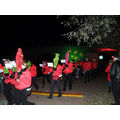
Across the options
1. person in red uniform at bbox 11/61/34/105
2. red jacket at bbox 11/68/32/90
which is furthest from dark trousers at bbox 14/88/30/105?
red jacket at bbox 11/68/32/90

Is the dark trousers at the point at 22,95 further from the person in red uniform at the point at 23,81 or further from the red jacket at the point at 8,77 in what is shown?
the red jacket at the point at 8,77

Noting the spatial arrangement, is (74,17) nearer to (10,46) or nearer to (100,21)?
(100,21)

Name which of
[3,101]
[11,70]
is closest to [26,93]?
[11,70]

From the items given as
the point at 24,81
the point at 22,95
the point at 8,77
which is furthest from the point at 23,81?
the point at 8,77

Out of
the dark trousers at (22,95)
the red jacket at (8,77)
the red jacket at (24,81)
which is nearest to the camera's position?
the red jacket at (24,81)

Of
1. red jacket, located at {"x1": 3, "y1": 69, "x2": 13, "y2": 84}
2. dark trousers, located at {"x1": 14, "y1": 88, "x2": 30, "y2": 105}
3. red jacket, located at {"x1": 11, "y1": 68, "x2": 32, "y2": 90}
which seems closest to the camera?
red jacket, located at {"x1": 11, "y1": 68, "x2": 32, "y2": 90}

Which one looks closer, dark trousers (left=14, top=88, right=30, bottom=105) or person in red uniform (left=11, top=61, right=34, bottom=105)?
person in red uniform (left=11, top=61, right=34, bottom=105)

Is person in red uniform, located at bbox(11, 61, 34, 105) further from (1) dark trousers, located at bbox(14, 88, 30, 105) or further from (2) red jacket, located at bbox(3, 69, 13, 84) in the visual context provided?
(2) red jacket, located at bbox(3, 69, 13, 84)

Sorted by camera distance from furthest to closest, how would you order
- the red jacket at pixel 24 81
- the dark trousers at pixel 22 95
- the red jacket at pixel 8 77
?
the red jacket at pixel 8 77
the dark trousers at pixel 22 95
the red jacket at pixel 24 81

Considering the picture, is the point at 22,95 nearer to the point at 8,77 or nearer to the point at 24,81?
the point at 24,81

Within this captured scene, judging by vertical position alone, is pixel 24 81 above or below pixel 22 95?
above

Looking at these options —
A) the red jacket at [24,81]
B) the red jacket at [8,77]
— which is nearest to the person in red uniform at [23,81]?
the red jacket at [24,81]

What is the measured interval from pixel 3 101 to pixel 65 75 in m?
3.68

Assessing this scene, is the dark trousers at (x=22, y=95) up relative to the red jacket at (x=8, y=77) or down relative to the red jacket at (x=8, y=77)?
down
